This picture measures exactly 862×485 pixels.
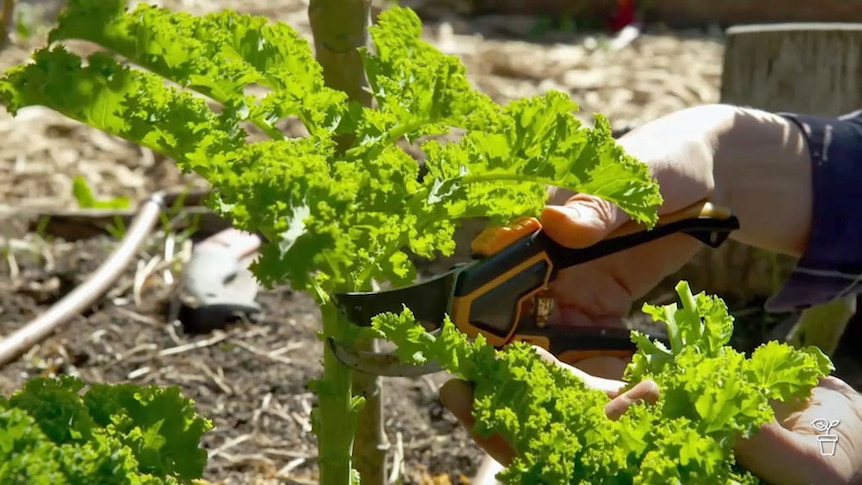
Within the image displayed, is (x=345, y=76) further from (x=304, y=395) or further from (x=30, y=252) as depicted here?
(x=30, y=252)

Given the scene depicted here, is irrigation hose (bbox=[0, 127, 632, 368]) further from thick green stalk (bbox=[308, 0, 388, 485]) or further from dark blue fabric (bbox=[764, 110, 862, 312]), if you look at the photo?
thick green stalk (bbox=[308, 0, 388, 485])

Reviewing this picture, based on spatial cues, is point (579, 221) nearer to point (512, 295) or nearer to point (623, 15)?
point (512, 295)

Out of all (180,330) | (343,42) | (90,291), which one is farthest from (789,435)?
(90,291)

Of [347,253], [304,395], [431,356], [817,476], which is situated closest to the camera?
[347,253]

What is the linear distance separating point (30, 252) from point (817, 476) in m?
1.96

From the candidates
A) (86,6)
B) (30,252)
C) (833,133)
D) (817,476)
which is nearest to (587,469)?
(817,476)

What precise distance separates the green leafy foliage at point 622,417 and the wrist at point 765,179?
84 cm

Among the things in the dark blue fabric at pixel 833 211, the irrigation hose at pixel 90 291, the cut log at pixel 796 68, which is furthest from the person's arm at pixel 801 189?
the irrigation hose at pixel 90 291

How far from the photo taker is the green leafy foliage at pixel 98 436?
753 millimetres

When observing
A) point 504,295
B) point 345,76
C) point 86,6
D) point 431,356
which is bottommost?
point 504,295

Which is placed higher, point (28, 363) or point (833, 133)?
point (833, 133)

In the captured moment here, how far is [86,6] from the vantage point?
0.90 meters

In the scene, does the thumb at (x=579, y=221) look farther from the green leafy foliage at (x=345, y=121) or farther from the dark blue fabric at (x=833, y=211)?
the dark blue fabric at (x=833, y=211)

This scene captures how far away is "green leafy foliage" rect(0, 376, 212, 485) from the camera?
29.6 inches
